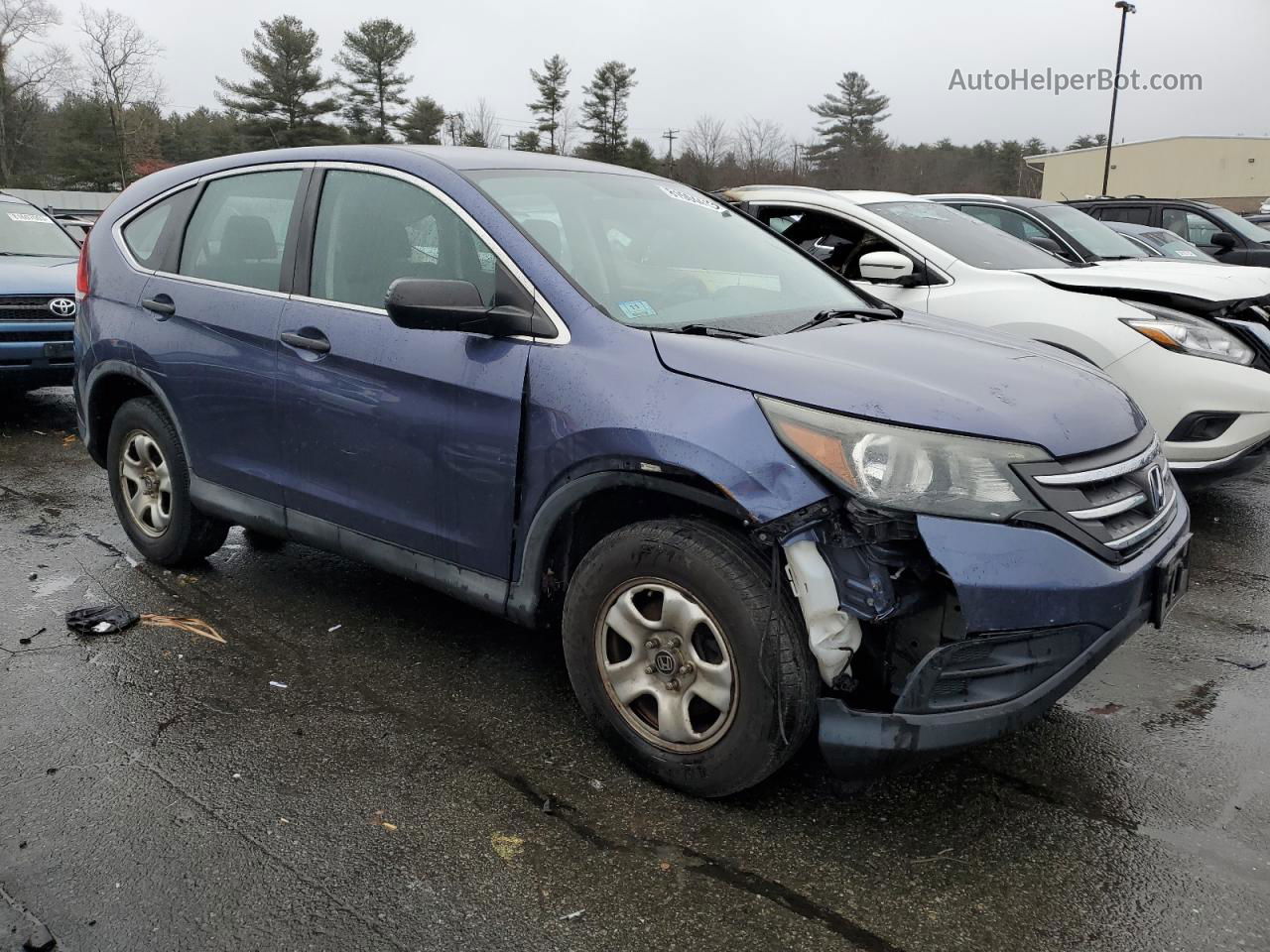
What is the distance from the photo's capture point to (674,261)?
348 cm

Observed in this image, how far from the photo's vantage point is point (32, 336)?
7.71 meters

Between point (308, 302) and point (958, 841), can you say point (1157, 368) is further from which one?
point (308, 302)

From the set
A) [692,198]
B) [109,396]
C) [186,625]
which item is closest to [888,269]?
[692,198]

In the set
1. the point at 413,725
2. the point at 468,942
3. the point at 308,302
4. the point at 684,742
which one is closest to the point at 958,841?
the point at 684,742

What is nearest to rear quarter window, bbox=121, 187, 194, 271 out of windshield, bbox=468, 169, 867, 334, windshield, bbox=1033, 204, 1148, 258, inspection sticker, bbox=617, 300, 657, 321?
windshield, bbox=468, 169, 867, 334

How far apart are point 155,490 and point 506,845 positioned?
2799mm

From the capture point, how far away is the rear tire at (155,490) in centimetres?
434

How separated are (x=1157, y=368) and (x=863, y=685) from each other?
10.9ft

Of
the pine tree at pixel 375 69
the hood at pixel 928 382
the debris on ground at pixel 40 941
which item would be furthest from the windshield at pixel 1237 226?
the pine tree at pixel 375 69

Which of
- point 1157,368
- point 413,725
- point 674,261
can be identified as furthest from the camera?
point 1157,368

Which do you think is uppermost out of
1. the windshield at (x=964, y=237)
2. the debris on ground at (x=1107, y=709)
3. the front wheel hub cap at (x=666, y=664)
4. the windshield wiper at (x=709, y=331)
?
the windshield at (x=964, y=237)

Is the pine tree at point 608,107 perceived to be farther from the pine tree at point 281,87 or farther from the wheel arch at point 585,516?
the wheel arch at point 585,516

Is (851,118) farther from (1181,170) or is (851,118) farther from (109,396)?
(109,396)

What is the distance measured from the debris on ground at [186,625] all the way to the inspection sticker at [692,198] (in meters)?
2.46
